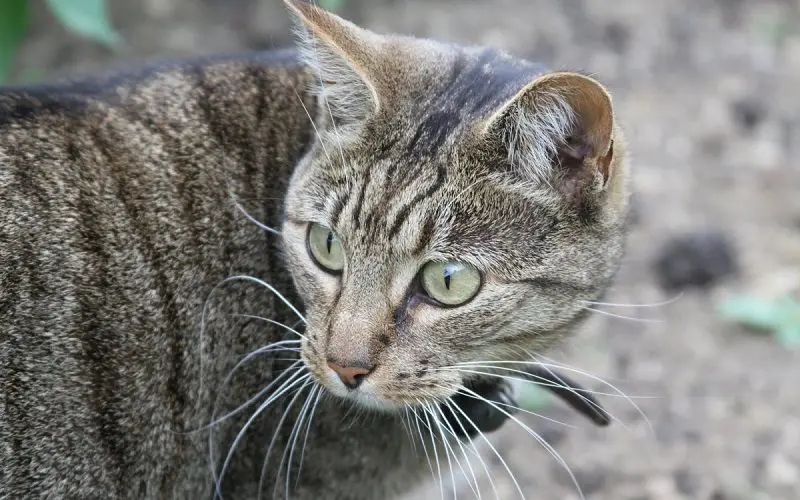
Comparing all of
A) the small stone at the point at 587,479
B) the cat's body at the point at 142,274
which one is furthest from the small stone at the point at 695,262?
the cat's body at the point at 142,274

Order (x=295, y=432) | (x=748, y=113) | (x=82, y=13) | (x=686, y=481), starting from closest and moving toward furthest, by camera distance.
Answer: (x=295, y=432) → (x=82, y=13) → (x=686, y=481) → (x=748, y=113)

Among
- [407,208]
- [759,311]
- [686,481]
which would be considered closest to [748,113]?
[759,311]

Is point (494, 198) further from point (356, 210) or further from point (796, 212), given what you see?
point (796, 212)

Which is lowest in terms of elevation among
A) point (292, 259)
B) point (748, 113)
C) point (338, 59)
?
point (292, 259)

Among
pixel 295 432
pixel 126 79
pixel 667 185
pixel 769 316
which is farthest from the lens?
pixel 667 185

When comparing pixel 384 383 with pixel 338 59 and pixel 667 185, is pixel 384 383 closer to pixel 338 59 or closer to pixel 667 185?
pixel 338 59

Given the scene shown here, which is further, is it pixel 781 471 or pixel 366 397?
pixel 781 471

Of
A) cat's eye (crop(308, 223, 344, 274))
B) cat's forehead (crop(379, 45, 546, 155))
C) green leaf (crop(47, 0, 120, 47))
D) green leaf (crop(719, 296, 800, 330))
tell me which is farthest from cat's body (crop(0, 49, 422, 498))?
green leaf (crop(719, 296, 800, 330))

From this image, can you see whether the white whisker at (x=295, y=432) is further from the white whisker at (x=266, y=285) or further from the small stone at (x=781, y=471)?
the small stone at (x=781, y=471)

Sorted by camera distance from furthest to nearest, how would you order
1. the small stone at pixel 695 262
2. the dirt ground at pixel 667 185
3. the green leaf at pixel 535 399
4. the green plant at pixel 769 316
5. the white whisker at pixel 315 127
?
the small stone at pixel 695 262
the green plant at pixel 769 316
the green leaf at pixel 535 399
the dirt ground at pixel 667 185
the white whisker at pixel 315 127
